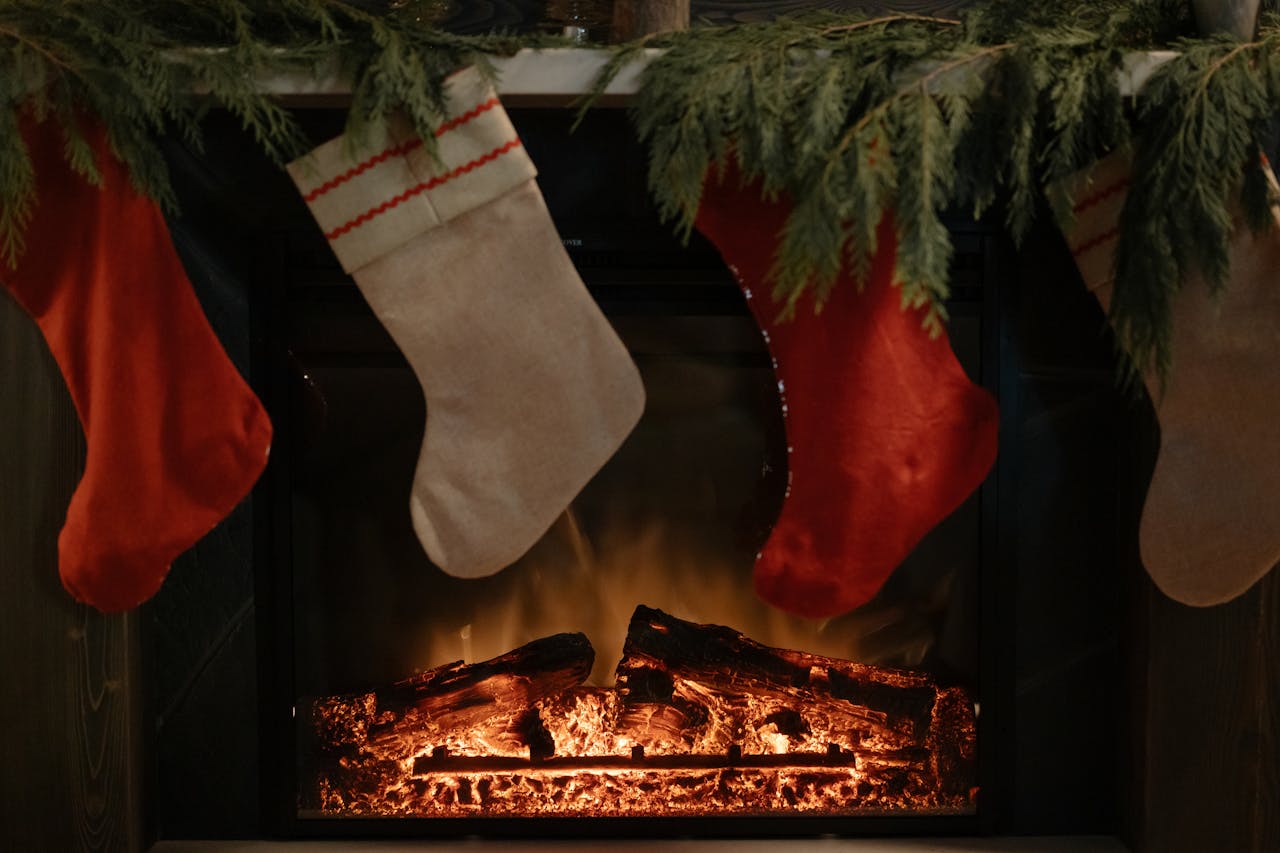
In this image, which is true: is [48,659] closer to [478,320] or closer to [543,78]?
[478,320]

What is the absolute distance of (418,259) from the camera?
1.38 meters

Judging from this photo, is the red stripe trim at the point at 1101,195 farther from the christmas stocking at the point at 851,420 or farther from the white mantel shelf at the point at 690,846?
the white mantel shelf at the point at 690,846

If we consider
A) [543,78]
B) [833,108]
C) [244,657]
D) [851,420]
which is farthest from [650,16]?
[244,657]

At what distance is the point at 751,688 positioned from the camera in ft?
5.61

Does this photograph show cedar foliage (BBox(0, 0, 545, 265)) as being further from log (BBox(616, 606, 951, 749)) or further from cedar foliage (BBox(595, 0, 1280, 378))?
log (BBox(616, 606, 951, 749))

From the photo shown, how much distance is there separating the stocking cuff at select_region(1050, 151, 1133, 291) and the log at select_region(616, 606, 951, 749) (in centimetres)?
63

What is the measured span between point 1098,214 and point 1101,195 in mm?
23

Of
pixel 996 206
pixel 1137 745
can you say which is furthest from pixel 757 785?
pixel 996 206

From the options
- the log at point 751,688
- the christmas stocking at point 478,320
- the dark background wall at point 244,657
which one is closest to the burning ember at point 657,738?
the log at point 751,688

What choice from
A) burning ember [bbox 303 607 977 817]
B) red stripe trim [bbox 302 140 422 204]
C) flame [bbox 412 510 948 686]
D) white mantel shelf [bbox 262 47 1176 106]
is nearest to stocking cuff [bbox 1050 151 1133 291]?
white mantel shelf [bbox 262 47 1176 106]

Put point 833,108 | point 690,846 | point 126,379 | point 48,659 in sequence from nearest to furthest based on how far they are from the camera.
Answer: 1. point 833,108
2. point 126,379
3. point 48,659
4. point 690,846

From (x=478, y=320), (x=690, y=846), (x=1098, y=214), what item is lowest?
(x=690, y=846)

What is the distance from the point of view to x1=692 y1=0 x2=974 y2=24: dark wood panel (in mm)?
1673

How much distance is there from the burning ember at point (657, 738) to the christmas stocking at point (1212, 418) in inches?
16.5
